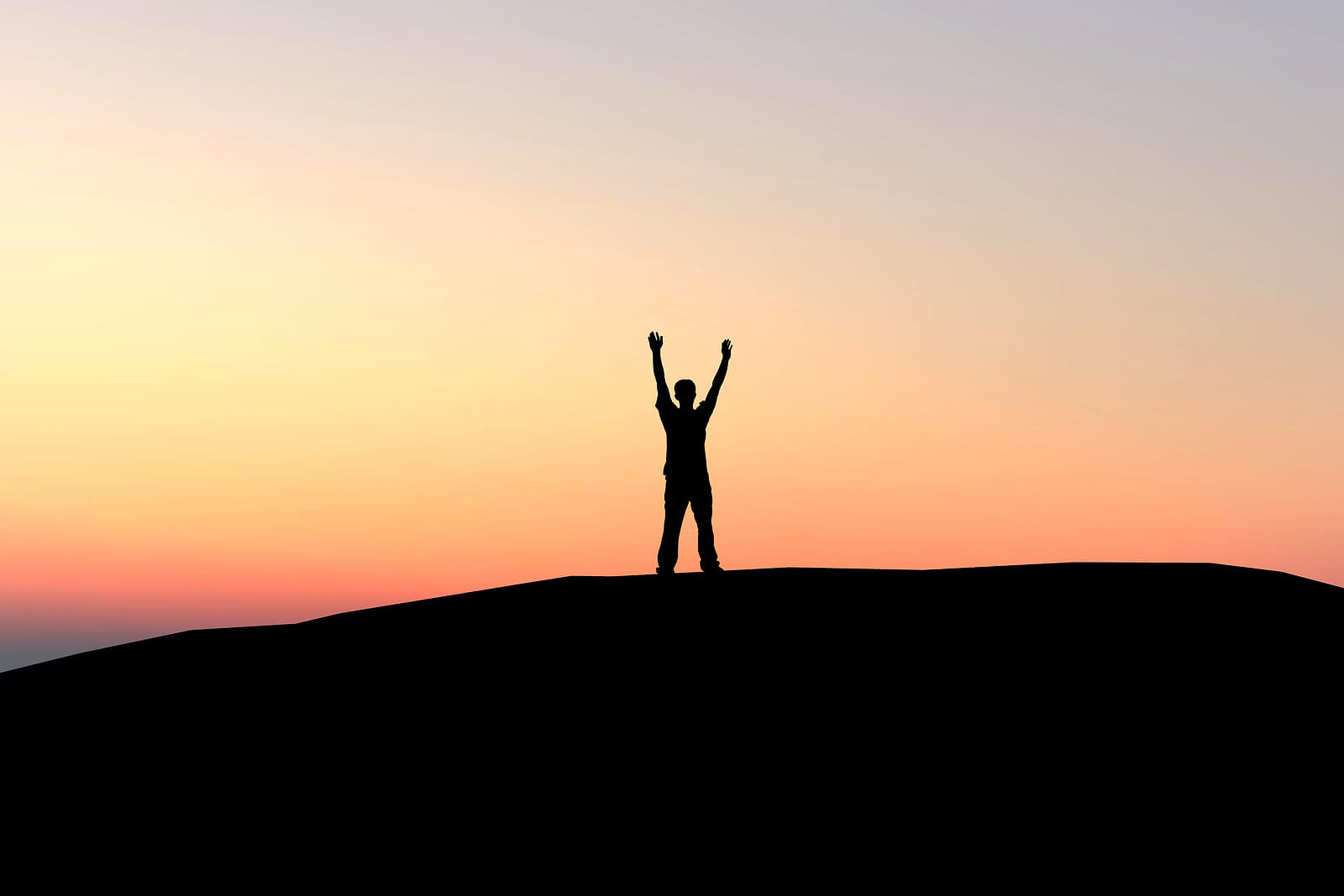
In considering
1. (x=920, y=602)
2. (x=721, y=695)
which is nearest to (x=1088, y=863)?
(x=721, y=695)

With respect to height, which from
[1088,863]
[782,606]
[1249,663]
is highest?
[782,606]

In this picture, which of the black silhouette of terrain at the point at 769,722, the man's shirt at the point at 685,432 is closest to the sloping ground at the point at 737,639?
the black silhouette of terrain at the point at 769,722

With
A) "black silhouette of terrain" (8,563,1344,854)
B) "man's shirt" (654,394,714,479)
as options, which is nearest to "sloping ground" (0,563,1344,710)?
"black silhouette of terrain" (8,563,1344,854)

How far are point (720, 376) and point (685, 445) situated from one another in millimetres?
973

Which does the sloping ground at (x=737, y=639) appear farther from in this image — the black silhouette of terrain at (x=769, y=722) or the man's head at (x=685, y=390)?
the man's head at (x=685, y=390)

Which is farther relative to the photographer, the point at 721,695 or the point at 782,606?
the point at 782,606

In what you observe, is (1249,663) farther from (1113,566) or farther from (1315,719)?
(1113,566)

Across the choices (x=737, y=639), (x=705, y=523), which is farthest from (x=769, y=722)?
(x=705, y=523)

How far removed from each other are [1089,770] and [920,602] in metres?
4.42

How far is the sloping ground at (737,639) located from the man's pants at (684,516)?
1.21ft

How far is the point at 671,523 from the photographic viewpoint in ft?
56.0

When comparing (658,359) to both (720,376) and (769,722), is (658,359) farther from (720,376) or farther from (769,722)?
(769,722)

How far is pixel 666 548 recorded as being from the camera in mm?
17203

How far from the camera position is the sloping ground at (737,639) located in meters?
14.2
